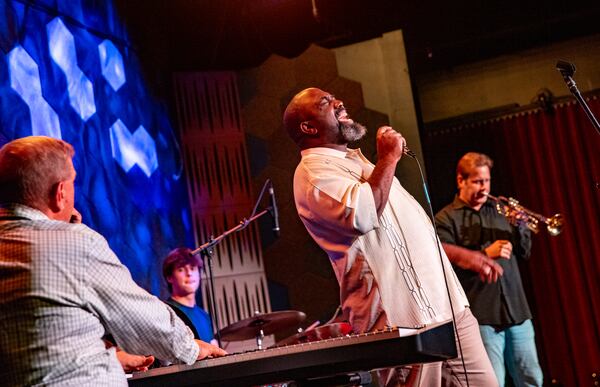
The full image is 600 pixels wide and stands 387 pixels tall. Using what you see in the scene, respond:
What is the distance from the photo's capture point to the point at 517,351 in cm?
549

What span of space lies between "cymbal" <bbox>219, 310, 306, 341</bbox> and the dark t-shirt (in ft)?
3.99

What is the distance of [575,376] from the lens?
7.25 metres

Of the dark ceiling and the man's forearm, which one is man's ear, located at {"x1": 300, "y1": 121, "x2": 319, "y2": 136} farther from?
the dark ceiling

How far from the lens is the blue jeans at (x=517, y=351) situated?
5449 mm

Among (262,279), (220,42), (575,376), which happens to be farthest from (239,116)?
(575,376)

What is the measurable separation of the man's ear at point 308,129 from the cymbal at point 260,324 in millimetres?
1922

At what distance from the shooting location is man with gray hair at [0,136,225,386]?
84.5 inches

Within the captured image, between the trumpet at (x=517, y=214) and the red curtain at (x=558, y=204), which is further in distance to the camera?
the red curtain at (x=558, y=204)

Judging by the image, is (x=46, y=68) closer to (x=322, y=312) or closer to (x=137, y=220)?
(x=137, y=220)

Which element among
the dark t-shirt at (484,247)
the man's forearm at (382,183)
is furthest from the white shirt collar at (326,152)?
the dark t-shirt at (484,247)

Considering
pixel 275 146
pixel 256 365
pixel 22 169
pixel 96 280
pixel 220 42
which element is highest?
pixel 220 42

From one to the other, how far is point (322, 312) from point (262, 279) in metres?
0.59

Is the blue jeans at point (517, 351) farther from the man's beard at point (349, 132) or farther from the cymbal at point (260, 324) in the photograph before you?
the man's beard at point (349, 132)

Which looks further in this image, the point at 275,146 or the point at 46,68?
the point at 275,146
